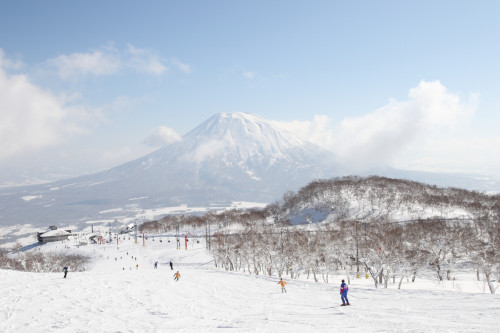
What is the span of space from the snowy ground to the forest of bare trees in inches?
540

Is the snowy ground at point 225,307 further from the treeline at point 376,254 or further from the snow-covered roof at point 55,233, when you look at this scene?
the snow-covered roof at point 55,233

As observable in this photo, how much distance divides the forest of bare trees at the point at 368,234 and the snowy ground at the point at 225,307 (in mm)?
13726

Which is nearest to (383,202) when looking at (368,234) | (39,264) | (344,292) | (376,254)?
(368,234)

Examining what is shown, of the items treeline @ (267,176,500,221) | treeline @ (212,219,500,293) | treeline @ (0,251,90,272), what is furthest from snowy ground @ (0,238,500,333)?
treeline @ (267,176,500,221)

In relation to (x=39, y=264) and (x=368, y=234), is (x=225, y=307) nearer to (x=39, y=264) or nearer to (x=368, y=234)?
(x=368, y=234)

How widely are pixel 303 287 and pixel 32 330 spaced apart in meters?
20.3

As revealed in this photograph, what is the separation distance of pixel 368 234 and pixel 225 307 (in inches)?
1380

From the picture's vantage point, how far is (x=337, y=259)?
161ft

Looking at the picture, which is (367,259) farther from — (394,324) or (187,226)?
(187,226)

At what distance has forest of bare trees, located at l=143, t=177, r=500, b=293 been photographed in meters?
41.5

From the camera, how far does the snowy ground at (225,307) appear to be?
16.2m

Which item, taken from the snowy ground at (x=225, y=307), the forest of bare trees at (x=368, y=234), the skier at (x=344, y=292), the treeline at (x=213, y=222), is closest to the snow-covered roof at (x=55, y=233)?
the treeline at (x=213, y=222)

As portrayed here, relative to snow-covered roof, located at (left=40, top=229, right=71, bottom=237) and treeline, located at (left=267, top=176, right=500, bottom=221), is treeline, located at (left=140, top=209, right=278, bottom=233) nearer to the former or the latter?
treeline, located at (left=267, top=176, right=500, bottom=221)

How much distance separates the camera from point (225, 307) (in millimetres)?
21531
